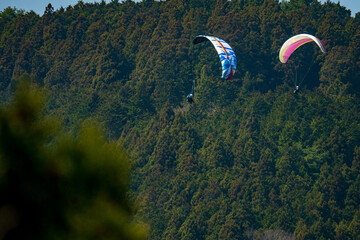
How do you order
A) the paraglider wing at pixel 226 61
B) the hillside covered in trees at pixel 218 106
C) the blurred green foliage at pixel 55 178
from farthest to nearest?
1. the hillside covered in trees at pixel 218 106
2. the paraglider wing at pixel 226 61
3. the blurred green foliage at pixel 55 178

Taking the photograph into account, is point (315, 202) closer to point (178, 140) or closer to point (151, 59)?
point (178, 140)

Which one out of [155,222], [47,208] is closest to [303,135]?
[155,222]

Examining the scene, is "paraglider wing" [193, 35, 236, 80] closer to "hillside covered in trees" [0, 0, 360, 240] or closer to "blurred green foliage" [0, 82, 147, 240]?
"hillside covered in trees" [0, 0, 360, 240]

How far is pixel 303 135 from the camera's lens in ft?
196

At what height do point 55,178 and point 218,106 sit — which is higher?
point 218,106

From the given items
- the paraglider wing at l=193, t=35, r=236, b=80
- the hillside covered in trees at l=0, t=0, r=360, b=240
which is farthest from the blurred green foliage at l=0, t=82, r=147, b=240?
the hillside covered in trees at l=0, t=0, r=360, b=240

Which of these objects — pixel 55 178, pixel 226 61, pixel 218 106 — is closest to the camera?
pixel 55 178

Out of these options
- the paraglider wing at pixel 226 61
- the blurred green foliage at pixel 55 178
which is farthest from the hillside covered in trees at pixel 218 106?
the blurred green foliage at pixel 55 178

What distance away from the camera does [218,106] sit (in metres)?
65.7

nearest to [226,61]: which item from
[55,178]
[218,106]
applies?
[55,178]

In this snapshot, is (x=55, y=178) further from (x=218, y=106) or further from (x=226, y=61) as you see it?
(x=218, y=106)

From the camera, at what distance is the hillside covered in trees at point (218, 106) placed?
53.6m

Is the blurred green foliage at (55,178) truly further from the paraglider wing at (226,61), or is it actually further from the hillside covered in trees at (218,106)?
the hillside covered in trees at (218,106)

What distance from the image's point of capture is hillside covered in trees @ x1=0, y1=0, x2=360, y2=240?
2111 inches
